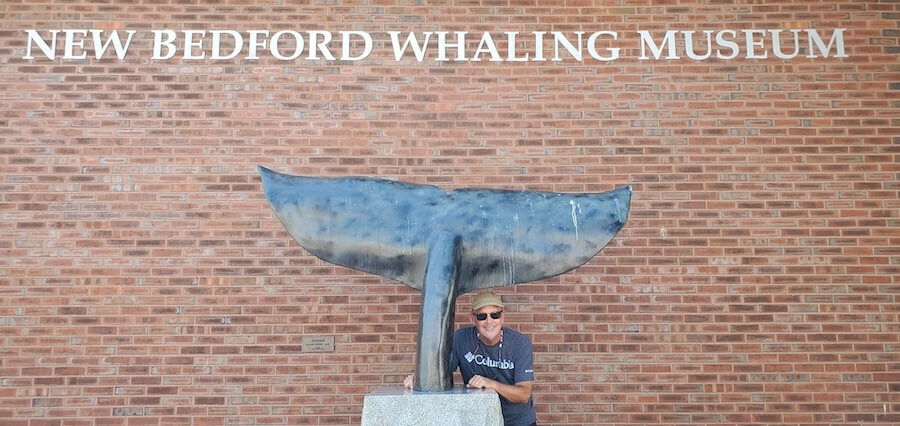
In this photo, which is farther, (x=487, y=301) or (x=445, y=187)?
(x=445, y=187)

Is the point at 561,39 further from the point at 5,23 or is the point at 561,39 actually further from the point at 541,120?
the point at 5,23

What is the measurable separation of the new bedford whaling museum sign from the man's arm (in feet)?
9.14

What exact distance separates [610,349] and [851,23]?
3.13 metres

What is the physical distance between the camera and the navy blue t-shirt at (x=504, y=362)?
456 centimetres

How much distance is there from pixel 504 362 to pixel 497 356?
57 millimetres

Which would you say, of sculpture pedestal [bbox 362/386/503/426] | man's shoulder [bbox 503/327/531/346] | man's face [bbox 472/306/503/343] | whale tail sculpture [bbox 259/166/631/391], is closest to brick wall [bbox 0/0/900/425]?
man's shoulder [bbox 503/327/531/346]

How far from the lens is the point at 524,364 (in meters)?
4.55

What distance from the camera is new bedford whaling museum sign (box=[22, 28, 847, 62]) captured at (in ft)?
20.5

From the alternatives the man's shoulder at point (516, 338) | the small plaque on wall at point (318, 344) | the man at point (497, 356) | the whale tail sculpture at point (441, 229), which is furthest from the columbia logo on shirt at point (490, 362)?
the small plaque on wall at point (318, 344)

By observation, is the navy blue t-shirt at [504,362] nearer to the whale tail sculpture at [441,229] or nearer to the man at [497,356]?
the man at [497,356]

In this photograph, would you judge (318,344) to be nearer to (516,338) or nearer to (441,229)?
(516,338)

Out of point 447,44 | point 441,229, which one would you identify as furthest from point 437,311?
point 447,44

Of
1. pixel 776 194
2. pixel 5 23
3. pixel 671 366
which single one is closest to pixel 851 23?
pixel 776 194

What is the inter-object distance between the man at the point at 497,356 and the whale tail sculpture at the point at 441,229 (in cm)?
67
